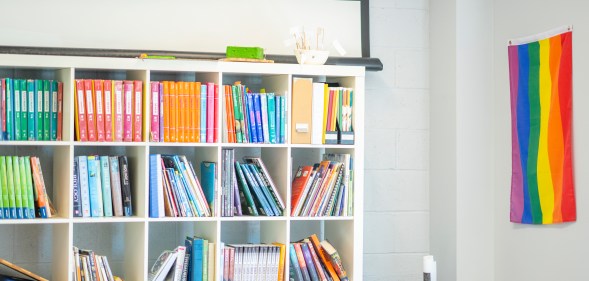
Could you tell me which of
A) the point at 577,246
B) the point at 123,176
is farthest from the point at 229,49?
the point at 577,246

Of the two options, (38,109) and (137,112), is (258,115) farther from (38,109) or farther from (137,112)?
(38,109)

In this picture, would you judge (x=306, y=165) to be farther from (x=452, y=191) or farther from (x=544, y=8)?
(x=544, y=8)

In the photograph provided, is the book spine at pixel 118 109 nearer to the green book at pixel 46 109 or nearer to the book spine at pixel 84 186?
the book spine at pixel 84 186

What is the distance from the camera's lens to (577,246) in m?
3.61

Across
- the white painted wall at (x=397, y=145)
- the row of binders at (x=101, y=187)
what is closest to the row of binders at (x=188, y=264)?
the row of binders at (x=101, y=187)

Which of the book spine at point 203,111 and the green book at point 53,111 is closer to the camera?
the green book at point 53,111

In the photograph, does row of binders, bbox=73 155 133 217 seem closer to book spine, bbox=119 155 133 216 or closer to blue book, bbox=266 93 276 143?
book spine, bbox=119 155 133 216

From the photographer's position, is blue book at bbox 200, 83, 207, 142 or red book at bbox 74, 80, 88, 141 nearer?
red book at bbox 74, 80, 88, 141

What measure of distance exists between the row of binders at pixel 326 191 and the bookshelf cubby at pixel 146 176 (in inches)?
1.5

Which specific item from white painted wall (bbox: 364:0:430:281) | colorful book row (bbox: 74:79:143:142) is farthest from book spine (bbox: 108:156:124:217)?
white painted wall (bbox: 364:0:430:281)

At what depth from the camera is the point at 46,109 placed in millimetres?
3650

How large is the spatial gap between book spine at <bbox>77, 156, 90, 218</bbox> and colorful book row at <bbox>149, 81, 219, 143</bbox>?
0.31 meters

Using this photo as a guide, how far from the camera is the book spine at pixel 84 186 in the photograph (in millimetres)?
3654

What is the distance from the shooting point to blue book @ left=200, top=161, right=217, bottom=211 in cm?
379
